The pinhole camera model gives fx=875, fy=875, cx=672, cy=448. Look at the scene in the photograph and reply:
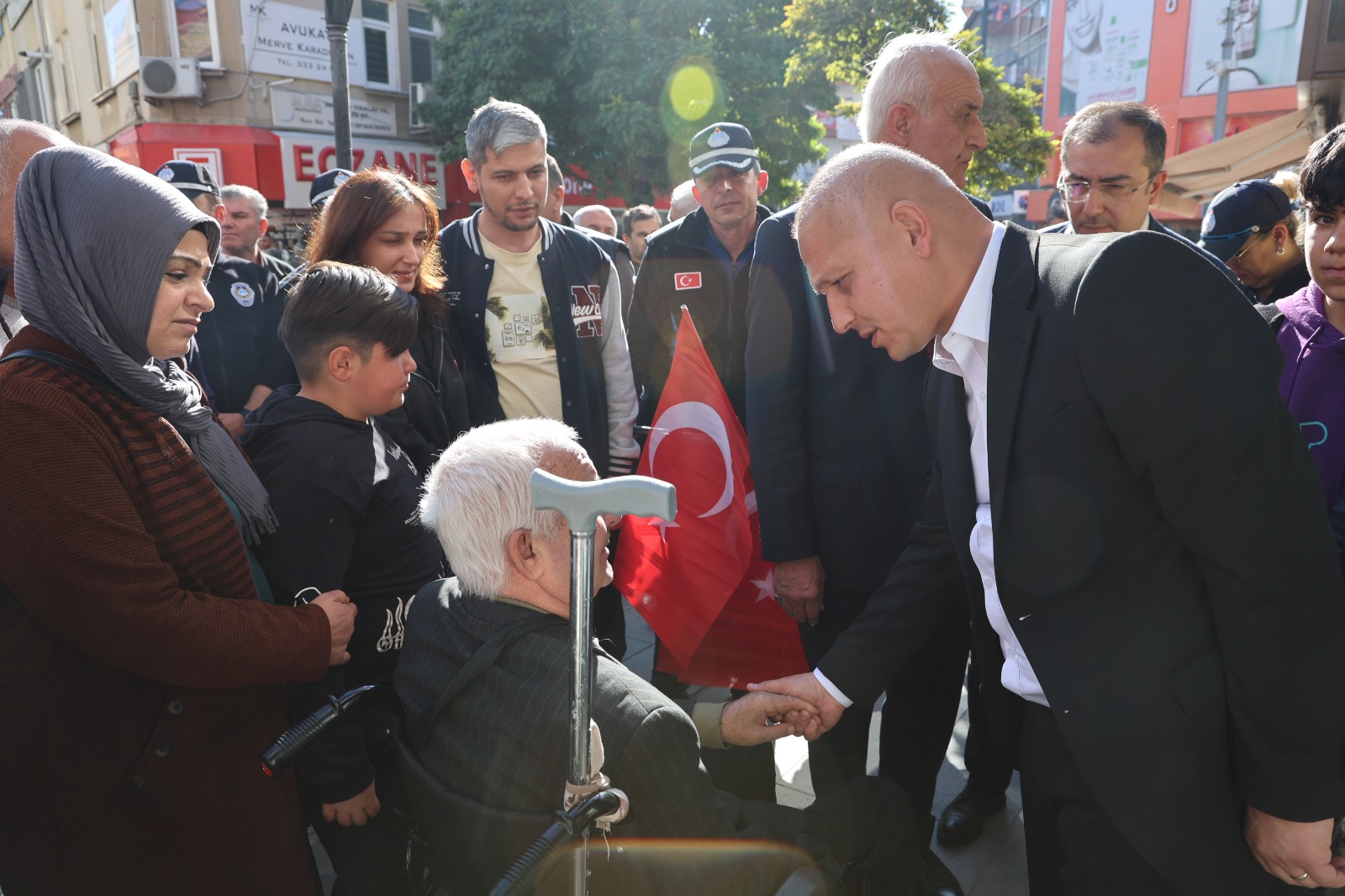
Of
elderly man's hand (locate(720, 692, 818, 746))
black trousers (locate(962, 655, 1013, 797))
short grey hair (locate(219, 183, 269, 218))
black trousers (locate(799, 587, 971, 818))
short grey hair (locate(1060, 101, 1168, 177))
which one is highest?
short grey hair (locate(1060, 101, 1168, 177))

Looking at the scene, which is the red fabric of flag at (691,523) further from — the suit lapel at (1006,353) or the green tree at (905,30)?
the green tree at (905,30)

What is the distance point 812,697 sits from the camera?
6.95ft

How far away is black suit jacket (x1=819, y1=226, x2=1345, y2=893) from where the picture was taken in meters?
1.33

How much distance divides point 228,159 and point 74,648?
17.3 m

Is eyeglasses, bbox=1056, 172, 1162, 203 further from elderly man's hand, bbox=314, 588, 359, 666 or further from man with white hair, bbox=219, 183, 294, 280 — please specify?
man with white hair, bbox=219, 183, 294, 280

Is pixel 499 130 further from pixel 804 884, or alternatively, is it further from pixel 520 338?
pixel 804 884

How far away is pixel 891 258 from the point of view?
1621 millimetres

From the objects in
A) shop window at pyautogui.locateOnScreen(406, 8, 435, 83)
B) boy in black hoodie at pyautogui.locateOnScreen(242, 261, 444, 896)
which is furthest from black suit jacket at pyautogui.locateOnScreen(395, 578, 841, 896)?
shop window at pyautogui.locateOnScreen(406, 8, 435, 83)

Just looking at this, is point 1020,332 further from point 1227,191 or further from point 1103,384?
point 1227,191

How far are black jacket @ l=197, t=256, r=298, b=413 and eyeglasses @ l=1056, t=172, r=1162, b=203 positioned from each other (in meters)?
3.50

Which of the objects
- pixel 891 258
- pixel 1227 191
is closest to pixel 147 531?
pixel 891 258

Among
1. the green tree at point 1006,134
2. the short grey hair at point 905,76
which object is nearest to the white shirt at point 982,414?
the short grey hair at point 905,76

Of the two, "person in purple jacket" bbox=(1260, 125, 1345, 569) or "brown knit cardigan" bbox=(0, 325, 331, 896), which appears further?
"person in purple jacket" bbox=(1260, 125, 1345, 569)

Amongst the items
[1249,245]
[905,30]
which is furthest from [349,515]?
[905,30]
